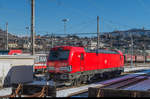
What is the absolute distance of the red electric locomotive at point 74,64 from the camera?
16859 millimetres

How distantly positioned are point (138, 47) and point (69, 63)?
297 feet

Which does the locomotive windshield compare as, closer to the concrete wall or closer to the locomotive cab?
the locomotive cab

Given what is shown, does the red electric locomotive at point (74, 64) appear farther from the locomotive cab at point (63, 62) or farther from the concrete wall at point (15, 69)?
the concrete wall at point (15, 69)

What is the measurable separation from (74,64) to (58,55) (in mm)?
1470

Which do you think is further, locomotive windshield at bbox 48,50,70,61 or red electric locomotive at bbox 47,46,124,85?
locomotive windshield at bbox 48,50,70,61

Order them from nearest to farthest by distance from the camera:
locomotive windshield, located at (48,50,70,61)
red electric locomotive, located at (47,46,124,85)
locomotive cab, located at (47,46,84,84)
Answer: locomotive cab, located at (47,46,84,84) < red electric locomotive, located at (47,46,124,85) < locomotive windshield, located at (48,50,70,61)

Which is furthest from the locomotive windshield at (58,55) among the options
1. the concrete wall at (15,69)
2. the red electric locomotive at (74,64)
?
the concrete wall at (15,69)

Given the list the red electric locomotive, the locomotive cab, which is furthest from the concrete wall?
the locomotive cab

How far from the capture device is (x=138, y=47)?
102438 mm

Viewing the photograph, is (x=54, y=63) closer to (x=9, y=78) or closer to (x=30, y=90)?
(x=9, y=78)

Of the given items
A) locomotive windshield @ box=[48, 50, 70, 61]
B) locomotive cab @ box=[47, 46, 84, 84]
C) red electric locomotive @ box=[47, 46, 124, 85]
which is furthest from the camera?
locomotive windshield @ box=[48, 50, 70, 61]

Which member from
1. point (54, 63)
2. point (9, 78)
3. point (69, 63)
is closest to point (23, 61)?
point (9, 78)

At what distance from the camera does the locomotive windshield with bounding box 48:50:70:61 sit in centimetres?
1733

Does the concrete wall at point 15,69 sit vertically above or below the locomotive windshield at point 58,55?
below
